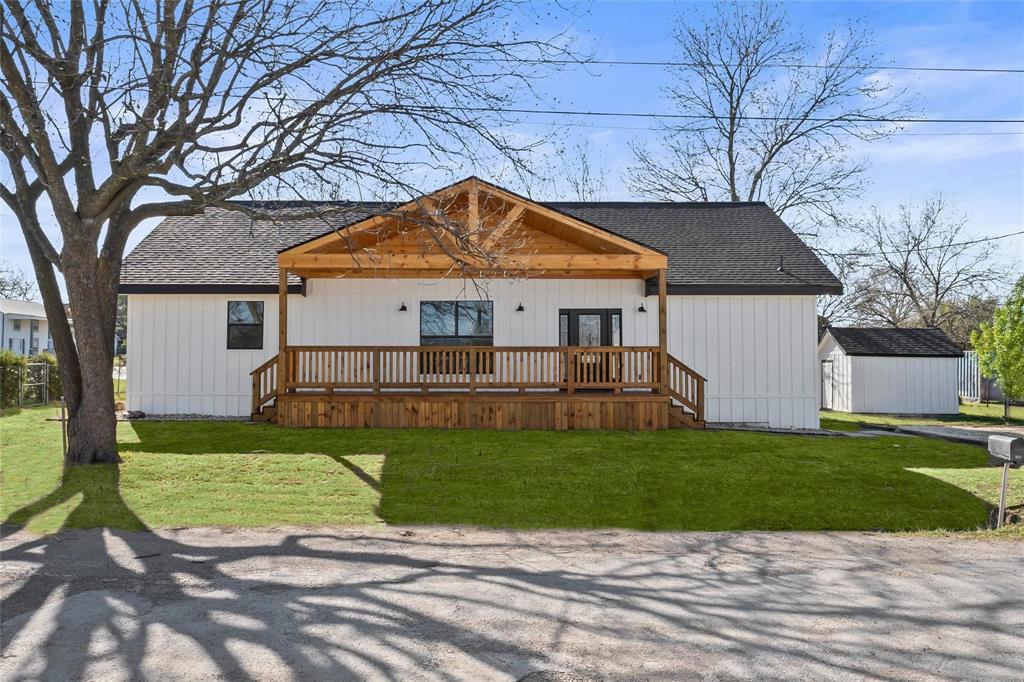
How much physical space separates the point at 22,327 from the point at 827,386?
3526 centimetres

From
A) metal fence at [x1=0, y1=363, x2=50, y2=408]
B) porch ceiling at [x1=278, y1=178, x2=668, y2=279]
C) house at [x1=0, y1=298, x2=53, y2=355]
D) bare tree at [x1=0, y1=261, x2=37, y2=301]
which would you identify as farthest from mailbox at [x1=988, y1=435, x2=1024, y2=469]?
bare tree at [x1=0, y1=261, x2=37, y2=301]

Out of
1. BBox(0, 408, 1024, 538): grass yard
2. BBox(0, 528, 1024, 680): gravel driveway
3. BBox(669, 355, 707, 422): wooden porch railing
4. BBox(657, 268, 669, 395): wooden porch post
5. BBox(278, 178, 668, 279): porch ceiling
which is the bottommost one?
BBox(0, 528, 1024, 680): gravel driveway

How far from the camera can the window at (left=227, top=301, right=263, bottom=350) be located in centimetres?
1562

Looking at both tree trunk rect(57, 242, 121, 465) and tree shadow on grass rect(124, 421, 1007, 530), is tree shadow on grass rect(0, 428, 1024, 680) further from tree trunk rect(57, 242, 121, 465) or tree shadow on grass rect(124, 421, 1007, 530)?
tree trunk rect(57, 242, 121, 465)

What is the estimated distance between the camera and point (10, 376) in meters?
17.6

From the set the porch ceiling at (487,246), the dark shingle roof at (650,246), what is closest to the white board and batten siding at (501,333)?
the dark shingle roof at (650,246)

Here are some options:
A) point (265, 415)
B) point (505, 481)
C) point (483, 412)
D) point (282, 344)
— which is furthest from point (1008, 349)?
A: point (265, 415)

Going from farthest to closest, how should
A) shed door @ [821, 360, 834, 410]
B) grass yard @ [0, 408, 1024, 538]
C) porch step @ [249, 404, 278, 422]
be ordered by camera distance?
shed door @ [821, 360, 834, 410]
porch step @ [249, 404, 278, 422]
grass yard @ [0, 408, 1024, 538]

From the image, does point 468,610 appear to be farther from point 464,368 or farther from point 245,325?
point 245,325

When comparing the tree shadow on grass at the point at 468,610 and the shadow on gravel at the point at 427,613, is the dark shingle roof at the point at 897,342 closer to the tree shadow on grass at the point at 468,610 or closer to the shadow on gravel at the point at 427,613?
the tree shadow on grass at the point at 468,610

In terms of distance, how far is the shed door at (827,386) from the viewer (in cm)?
2241

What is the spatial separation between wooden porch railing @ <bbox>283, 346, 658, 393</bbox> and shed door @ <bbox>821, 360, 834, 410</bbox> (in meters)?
10.3

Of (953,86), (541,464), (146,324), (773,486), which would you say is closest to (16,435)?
(146,324)

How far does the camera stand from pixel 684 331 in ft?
51.1
